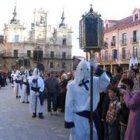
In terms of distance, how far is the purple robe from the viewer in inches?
288

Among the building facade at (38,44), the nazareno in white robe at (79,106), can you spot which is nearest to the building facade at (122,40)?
the building facade at (38,44)

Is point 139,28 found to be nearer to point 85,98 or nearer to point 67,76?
point 67,76

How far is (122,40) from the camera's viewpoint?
64.3 metres

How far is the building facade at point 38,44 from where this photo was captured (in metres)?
95.6

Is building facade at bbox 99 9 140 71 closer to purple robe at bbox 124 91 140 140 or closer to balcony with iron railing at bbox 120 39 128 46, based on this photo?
balcony with iron railing at bbox 120 39 128 46

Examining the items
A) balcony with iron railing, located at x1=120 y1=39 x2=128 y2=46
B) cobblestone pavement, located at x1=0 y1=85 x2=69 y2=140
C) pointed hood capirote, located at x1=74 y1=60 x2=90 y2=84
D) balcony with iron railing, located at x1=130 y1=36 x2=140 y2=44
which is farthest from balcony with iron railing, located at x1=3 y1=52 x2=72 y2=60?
pointed hood capirote, located at x1=74 y1=60 x2=90 y2=84

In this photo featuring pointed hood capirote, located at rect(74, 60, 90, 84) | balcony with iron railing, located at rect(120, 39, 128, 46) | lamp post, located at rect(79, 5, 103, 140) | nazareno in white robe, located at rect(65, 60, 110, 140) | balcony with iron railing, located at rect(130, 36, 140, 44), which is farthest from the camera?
balcony with iron railing, located at rect(120, 39, 128, 46)

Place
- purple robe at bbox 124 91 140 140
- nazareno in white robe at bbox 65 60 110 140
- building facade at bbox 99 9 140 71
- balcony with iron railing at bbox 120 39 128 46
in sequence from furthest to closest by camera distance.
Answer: balcony with iron railing at bbox 120 39 128 46, building facade at bbox 99 9 140 71, nazareno in white robe at bbox 65 60 110 140, purple robe at bbox 124 91 140 140

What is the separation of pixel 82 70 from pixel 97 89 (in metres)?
0.46

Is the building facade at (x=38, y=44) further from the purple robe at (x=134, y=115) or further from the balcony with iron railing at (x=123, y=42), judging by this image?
the purple robe at (x=134, y=115)

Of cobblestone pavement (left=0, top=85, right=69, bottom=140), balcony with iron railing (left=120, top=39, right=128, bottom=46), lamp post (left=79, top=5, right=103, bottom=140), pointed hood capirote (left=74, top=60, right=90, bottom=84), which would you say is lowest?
cobblestone pavement (left=0, top=85, right=69, bottom=140)

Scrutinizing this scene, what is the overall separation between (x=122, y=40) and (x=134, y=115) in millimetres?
57398

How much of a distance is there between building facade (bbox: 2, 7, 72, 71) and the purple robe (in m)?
86.4

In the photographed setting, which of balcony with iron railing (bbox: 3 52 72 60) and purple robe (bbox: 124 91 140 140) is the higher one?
balcony with iron railing (bbox: 3 52 72 60)
